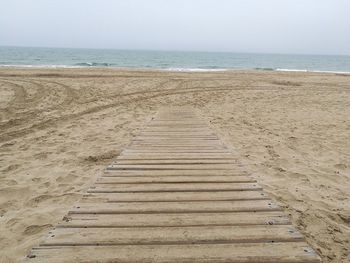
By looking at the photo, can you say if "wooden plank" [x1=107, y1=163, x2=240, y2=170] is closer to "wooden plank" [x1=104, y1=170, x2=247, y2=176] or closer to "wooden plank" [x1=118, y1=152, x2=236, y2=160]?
"wooden plank" [x1=104, y1=170, x2=247, y2=176]

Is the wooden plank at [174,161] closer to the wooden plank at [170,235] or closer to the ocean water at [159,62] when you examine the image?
the wooden plank at [170,235]

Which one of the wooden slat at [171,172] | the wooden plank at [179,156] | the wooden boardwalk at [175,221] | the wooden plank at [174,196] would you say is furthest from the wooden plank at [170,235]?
the wooden plank at [179,156]

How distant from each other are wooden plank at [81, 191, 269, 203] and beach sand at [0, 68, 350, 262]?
637 millimetres

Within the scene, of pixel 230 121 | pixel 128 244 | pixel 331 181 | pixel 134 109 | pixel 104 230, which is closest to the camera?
pixel 128 244

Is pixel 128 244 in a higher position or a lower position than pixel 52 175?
higher

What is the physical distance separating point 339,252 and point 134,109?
323 inches

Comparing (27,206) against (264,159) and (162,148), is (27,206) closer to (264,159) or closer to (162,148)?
(162,148)

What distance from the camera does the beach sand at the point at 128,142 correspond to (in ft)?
11.3

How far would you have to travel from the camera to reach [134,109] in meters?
10.3

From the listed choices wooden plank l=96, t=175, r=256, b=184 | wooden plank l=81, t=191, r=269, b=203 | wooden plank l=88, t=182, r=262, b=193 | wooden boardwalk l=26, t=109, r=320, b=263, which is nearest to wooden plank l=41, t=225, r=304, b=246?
wooden boardwalk l=26, t=109, r=320, b=263

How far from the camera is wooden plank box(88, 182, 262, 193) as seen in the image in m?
3.37

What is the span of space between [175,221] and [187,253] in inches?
18.2

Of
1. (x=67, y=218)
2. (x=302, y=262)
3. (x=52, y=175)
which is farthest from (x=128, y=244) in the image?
(x=52, y=175)

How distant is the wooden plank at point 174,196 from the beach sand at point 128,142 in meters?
0.64
